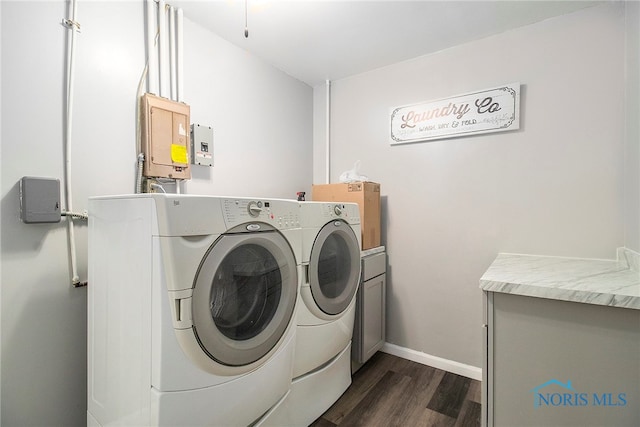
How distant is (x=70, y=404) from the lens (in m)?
1.29

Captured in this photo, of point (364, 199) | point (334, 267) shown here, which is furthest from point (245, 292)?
point (364, 199)

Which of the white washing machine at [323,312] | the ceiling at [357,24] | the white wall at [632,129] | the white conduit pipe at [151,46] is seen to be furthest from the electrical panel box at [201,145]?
the white wall at [632,129]

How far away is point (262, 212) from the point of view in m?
1.15

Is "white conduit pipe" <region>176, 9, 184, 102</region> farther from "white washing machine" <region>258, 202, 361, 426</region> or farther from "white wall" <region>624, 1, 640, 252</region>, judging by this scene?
"white wall" <region>624, 1, 640, 252</region>

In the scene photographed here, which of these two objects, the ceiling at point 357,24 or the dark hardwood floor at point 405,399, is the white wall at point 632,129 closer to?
the ceiling at point 357,24

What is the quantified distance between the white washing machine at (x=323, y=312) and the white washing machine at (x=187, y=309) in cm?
15

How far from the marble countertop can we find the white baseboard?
2.93ft

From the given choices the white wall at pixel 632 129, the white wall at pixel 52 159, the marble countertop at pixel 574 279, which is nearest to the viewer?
the marble countertop at pixel 574 279

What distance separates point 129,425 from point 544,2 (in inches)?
113

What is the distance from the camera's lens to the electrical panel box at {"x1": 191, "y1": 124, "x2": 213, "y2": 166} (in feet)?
5.77

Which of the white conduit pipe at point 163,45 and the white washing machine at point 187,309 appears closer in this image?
the white washing machine at point 187,309

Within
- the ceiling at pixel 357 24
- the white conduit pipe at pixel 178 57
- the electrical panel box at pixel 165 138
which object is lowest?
the electrical panel box at pixel 165 138

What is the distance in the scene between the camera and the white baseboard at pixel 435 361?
1.99m

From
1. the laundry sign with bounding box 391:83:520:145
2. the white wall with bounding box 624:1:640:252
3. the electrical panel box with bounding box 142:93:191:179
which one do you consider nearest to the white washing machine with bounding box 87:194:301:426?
the electrical panel box with bounding box 142:93:191:179
